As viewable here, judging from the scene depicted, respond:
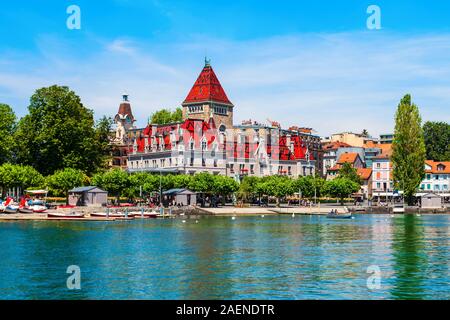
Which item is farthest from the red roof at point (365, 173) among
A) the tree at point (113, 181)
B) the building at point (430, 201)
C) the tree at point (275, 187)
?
the tree at point (113, 181)

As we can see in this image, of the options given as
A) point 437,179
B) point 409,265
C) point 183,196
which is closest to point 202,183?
point 183,196

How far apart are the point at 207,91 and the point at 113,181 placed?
4314cm

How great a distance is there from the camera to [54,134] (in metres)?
110

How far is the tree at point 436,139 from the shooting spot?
175750mm

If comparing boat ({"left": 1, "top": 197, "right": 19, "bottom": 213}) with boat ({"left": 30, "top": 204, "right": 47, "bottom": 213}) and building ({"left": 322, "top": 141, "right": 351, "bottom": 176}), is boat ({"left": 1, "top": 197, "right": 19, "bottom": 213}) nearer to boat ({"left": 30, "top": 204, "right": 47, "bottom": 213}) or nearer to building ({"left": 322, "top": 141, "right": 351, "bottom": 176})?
boat ({"left": 30, "top": 204, "right": 47, "bottom": 213})

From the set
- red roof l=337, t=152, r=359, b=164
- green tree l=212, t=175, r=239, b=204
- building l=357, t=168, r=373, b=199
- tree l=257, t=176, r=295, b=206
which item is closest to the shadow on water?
green tree l=212, t=175, r=239, b=204

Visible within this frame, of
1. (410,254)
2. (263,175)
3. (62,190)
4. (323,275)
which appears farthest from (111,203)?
(323,275)

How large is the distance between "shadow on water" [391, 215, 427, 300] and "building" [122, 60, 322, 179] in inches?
2595

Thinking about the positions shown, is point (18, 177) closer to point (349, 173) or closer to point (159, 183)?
point (159, 183)

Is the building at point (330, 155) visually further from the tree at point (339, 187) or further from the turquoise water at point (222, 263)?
the turquoise water at point (222, 263)

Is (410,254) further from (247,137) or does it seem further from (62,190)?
(247,137)

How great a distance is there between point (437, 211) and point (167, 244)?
270ft
